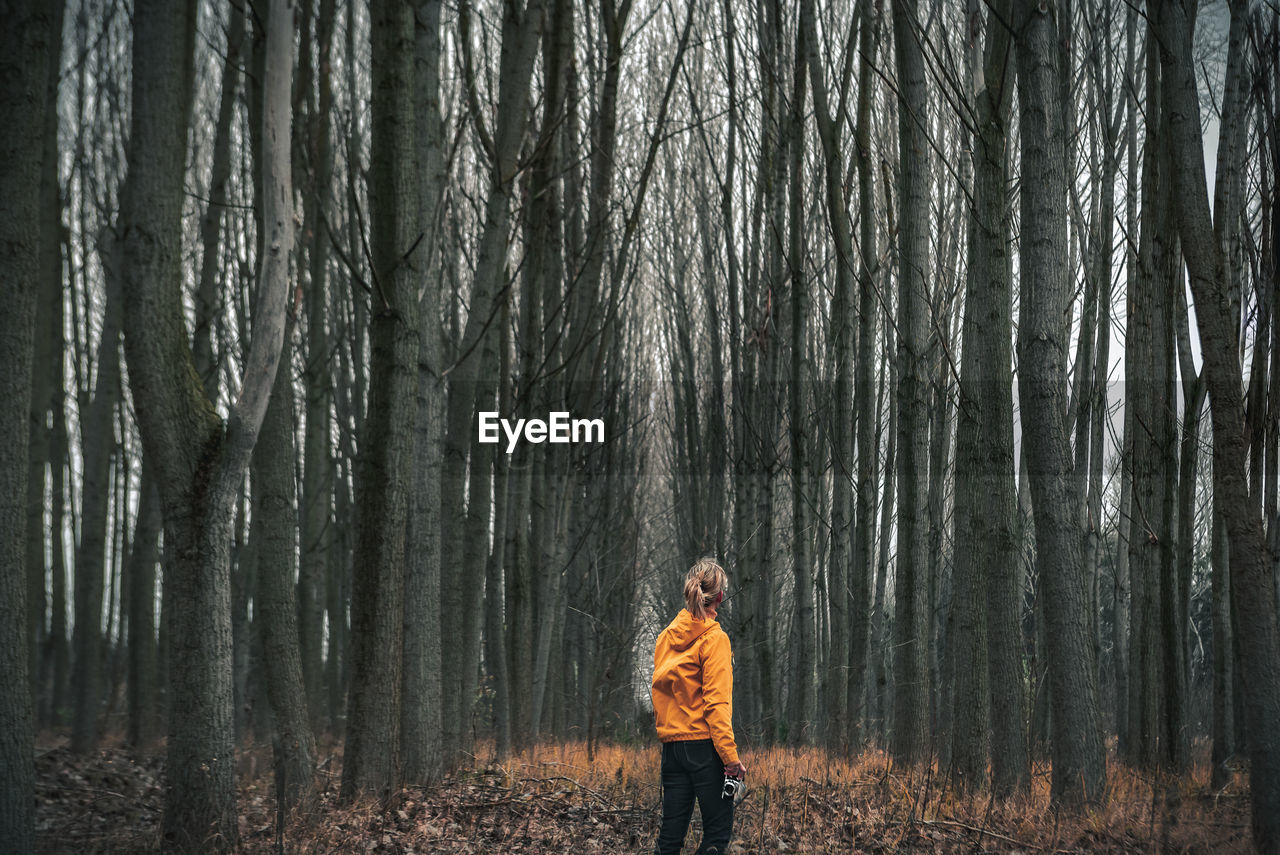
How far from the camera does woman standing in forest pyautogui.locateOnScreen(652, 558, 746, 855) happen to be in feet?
13.4

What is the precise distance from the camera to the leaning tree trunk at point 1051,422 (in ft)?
18.9

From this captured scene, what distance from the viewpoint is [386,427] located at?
623cm

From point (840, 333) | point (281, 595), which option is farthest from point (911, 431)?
point (281, 595)

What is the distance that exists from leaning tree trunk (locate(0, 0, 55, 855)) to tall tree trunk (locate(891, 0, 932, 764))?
6.48 meters

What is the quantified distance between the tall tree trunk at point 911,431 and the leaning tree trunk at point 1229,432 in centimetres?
273

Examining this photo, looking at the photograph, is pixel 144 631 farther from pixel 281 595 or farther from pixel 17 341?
Answer: pixel 17 341

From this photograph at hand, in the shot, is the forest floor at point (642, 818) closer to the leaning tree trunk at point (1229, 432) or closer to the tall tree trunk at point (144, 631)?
the leaning tree trunk at point (1229, 432)

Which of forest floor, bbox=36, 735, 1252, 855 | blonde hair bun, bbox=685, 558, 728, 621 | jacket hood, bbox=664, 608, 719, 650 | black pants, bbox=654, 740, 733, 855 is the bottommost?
forest floor, bbox=36, 735, 1252, 855

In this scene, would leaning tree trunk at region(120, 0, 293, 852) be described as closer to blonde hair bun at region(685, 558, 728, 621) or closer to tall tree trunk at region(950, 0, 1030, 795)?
blonde hair bun at region(685, 558, 728, 621)

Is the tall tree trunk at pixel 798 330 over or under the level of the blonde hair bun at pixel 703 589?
over

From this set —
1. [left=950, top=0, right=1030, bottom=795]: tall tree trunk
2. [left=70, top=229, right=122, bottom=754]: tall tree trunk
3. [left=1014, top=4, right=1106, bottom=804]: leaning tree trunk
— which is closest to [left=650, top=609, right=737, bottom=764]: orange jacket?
[left=1014, top=4, right=1106, bottom=804]: leaning tree trunk

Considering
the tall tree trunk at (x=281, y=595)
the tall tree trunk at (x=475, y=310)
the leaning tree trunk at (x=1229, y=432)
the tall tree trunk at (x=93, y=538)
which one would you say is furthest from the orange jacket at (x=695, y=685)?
the tall tree trunk at (x=93, y=538)

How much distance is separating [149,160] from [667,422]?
13171 millimetres

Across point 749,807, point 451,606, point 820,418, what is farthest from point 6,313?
point 820,418
